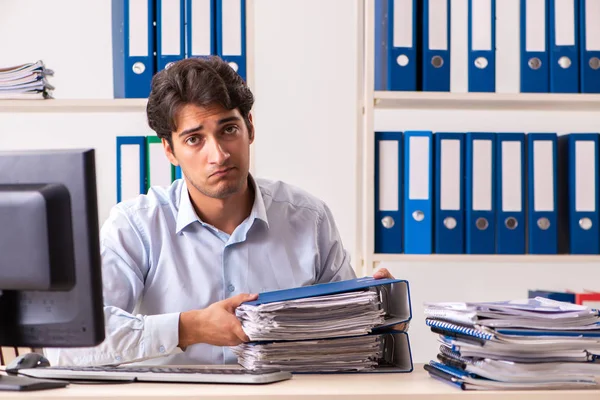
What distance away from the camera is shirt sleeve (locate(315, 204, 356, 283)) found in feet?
6.58

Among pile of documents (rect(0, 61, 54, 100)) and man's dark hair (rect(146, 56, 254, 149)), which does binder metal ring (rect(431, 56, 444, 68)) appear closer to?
man's dark hair (rect(146, 56, 254, 149))

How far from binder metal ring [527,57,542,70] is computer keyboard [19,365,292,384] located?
1.43 m

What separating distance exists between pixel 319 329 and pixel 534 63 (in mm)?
1339

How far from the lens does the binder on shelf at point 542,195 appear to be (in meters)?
2.32

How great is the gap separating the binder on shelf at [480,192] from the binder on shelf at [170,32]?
88 cm

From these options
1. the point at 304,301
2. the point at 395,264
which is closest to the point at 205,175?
the point at 304,301

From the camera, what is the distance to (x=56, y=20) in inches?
120

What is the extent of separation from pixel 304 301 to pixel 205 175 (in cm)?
61

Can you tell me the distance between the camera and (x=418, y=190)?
7.54 feet

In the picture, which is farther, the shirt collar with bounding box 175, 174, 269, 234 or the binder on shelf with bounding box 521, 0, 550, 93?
the binder on shelf with bounding box 521, 0, 550, 93


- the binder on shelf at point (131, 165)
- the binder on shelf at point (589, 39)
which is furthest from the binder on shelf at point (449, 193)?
the binder on shelf at point (131, 165)

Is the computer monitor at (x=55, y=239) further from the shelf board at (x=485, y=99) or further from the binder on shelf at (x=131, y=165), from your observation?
the shelf board at (x=485, y=99)

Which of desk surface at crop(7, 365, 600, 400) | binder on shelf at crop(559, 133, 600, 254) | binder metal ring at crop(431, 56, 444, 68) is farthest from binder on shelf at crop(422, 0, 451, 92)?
desk surface at crop(7, 365, 600, 400)

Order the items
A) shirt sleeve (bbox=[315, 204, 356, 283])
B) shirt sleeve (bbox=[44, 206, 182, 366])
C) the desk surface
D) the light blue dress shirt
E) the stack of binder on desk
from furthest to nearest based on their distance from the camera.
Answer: shirt sleeve (bbox=[315, 204, 356, 283]), the light blue dress shirt, shirt sleeve (bbox=[44, 206, 182, 366]), the stack of binder on desk, the desk surface
